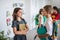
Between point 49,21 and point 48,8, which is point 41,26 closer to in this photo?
point 49,21

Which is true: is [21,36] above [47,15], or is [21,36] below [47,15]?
below

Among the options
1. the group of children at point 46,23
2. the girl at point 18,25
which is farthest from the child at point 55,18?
the girl at point 18,25

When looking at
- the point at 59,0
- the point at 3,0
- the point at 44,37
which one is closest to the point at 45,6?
the point at 59,0

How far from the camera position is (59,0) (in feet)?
7.95

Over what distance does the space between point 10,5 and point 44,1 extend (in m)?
0.54

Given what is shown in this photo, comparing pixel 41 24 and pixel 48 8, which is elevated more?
pixel 48 8

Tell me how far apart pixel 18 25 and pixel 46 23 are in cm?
43

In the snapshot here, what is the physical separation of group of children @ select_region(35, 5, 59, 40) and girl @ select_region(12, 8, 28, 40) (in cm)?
22


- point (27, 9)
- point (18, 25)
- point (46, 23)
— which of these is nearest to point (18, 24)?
point (18, 25)

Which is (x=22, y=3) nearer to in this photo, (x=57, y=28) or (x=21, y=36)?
(x=21, y=36)

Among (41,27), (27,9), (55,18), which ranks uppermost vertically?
(27,9)

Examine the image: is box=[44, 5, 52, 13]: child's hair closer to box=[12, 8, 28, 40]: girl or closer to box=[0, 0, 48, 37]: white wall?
box=[0, 0, 48, 37]: white wall

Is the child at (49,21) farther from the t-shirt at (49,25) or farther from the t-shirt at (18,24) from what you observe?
the t-shirt at (18,24)

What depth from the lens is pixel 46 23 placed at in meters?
2.34
